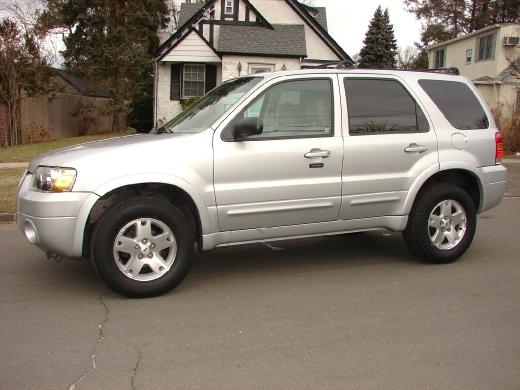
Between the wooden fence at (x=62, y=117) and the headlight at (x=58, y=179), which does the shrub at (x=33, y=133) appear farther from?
the headlight at (x=58, y=179)

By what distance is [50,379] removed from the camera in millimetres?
3285

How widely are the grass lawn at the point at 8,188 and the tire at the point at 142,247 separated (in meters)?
3.94

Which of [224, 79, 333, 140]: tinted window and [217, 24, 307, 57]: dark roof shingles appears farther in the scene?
[217, 24, 307, 57]: dark roof shingles

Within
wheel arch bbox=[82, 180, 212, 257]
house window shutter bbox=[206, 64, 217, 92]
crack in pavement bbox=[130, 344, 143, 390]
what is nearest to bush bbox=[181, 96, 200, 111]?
house window shutter bbox=[206, 64, 217, 92]

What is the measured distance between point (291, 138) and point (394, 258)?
2.02 metres

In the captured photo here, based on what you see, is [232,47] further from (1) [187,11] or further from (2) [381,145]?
(2) [381,145]

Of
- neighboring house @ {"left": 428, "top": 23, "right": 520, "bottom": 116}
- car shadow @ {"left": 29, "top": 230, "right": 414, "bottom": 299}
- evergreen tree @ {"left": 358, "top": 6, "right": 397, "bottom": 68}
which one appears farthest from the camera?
evergreen tree @ {"left": 358, "top": 6, "right": 397, "bottom": 68}

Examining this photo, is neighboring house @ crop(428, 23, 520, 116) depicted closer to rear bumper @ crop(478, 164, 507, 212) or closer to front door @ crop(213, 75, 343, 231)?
rear bumper @ crop(478, 164, 507, 212)

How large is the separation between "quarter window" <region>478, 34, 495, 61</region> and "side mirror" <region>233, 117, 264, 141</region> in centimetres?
2902

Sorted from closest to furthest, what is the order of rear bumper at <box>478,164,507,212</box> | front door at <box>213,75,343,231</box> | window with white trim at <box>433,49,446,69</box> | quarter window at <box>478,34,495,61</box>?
front door at <box>213,75,343,231</box>
rear bumper at <box>478,164,507,212</box>
quarter window at <box>478,34,495,61</box>
window with white trim at <box>433,49,446,69</box>

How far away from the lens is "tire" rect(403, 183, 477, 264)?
18.4ft

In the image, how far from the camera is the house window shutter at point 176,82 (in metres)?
23.4

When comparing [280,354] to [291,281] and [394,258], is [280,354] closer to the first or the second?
[291,281]

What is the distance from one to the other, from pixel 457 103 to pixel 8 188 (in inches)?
307
